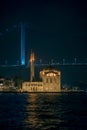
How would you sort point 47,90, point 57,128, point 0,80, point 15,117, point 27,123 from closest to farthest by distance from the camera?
point 57,128 → point 27,123 → point 15,117 → point 47,90 → point 0,80

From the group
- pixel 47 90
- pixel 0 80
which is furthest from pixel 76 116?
pixel 0 80

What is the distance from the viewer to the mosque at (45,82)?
6712 cm

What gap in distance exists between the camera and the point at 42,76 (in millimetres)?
69625

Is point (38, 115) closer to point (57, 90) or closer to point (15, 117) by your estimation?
point (15, 117)

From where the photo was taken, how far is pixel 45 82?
68.2 m

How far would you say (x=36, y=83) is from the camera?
68062mm

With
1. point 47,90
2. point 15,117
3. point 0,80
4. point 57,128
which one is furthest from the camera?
point 0,80

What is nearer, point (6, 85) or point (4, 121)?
point (4, 121)

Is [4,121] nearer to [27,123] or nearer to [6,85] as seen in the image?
[27,123]

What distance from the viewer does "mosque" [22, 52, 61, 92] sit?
6712 cm

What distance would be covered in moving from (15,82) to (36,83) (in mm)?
3317

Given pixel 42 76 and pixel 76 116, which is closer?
pixel 76 116

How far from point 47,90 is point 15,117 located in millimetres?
44323

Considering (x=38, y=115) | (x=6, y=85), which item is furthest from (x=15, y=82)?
(x=38, y=115)
